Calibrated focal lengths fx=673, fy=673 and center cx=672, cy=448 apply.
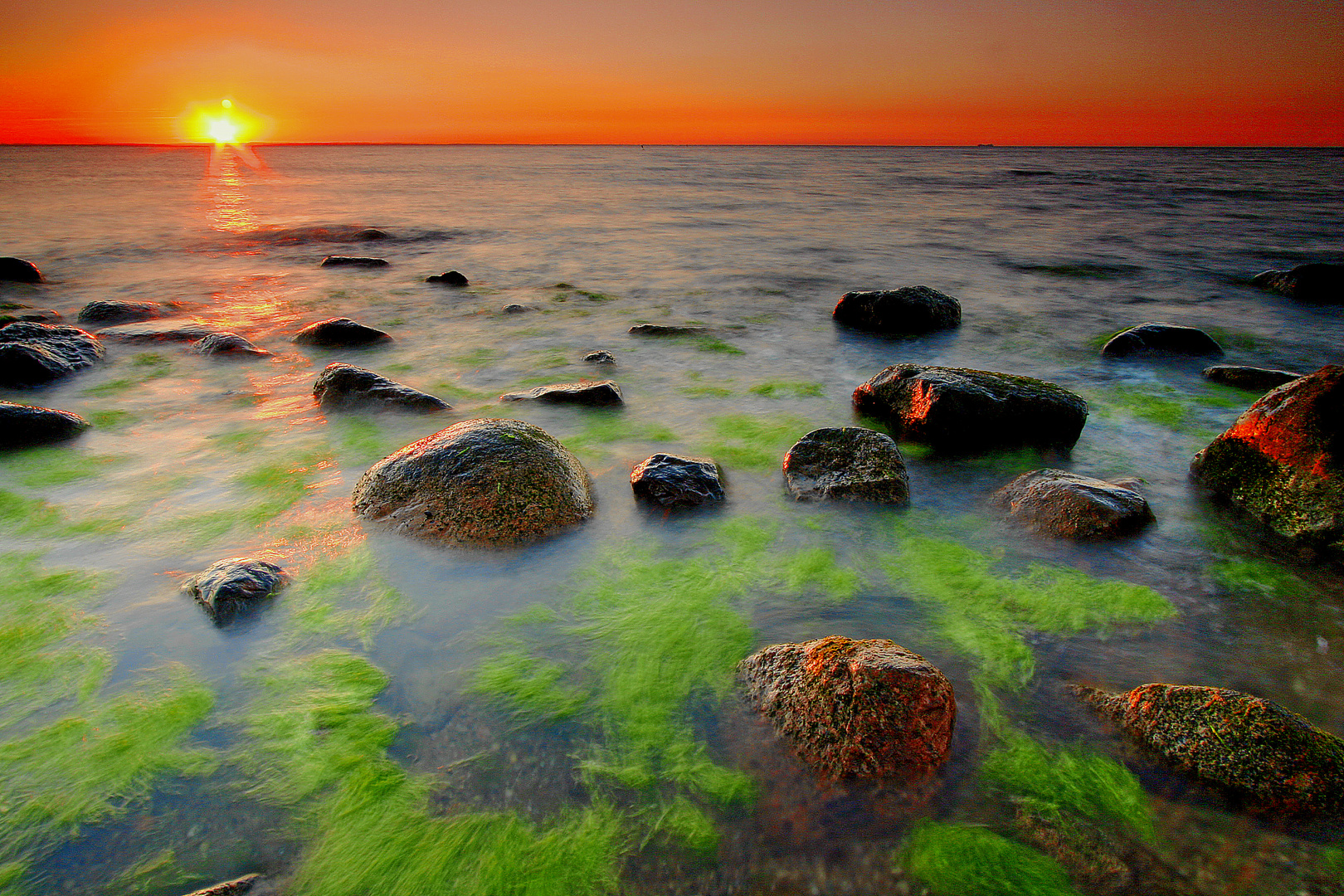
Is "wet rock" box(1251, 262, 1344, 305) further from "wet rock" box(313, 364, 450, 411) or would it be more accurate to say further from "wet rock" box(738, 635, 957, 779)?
"wet rock" box(313, 364, 450, 411)

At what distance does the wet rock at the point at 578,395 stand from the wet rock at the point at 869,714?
360 centimetres

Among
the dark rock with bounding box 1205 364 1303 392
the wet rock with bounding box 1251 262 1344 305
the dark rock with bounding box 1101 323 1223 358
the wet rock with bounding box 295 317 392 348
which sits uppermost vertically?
the wet rock with bounding box 1251 262 1344 305

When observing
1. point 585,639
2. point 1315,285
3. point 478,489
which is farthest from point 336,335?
point 1315,285

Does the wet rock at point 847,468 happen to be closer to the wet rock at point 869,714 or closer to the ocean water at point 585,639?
the ocean water at point 585,639

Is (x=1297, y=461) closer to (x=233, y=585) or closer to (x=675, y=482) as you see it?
(x=675, y=482)

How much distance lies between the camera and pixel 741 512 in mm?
3959

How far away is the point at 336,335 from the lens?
7328mm

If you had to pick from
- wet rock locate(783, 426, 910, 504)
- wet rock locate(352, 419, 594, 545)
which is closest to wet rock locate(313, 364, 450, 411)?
wet rock locate(352, 419, 594, 545)

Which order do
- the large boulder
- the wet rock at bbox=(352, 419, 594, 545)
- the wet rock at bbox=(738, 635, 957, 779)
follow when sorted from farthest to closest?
the wet rock at bbox=(352, 419, 594, 545), the large boulder, the wet rock at bbox=(738, 635, 957, 779)

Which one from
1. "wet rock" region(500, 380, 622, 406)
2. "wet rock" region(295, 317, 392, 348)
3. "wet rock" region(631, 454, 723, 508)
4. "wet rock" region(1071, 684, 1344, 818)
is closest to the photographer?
"wet rock" region(1071, 684, 1344, 818)

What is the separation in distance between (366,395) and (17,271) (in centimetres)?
973

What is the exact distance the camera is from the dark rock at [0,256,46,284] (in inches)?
416

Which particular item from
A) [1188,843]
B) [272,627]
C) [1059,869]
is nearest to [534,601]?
[272,627]

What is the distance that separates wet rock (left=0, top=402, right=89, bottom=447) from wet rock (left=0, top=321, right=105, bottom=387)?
1.59 m
